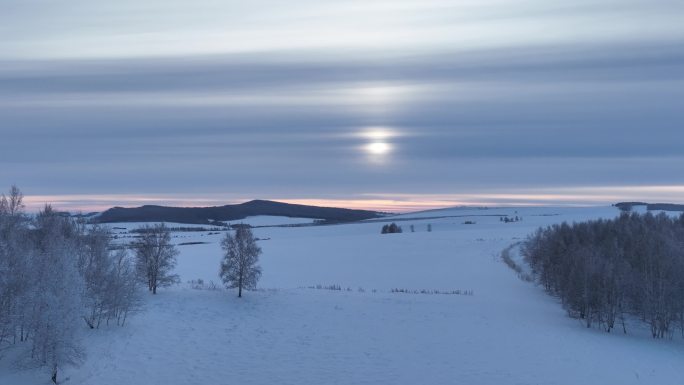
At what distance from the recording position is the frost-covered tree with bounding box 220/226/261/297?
45.2m

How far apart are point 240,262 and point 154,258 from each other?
18.0 feet

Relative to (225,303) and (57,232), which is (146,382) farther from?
(225,303)

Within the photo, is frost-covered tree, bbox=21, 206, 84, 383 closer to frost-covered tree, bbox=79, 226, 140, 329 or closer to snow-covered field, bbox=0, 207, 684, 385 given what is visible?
snow-covered field, bbox=0, 207, 684, 385

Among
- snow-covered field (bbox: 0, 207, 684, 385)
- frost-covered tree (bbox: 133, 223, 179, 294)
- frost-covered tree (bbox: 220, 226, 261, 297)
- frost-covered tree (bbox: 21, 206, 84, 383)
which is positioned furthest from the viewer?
frost-covered tree (bbox: 220, 226, 261, 297)

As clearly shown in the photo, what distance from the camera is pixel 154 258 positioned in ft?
144

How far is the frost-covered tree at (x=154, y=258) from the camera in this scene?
43.7 metres

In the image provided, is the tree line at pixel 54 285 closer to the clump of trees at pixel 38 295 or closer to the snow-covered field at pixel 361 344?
the clump of trees at pixel 38 295

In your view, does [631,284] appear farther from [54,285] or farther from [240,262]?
[54,285]

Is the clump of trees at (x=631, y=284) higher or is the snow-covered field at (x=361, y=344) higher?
the clump of trees at (x=631, y=284)

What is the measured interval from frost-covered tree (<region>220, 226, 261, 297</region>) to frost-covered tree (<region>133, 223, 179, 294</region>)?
12.0ft

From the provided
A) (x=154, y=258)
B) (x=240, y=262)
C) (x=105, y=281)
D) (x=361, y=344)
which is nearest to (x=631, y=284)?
(x=361, y=344)

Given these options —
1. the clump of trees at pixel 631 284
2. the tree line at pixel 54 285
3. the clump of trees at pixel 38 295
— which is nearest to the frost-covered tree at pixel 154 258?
the tree line at pixel 54 285

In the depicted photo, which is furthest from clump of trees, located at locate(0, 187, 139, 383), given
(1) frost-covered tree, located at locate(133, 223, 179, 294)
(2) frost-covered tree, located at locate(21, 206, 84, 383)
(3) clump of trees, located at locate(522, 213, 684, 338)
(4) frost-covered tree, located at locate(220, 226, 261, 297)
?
(3) clump of trees, located at locate(522, 213, 684, 338)

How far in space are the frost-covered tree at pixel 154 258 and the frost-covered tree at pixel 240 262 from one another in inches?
144
